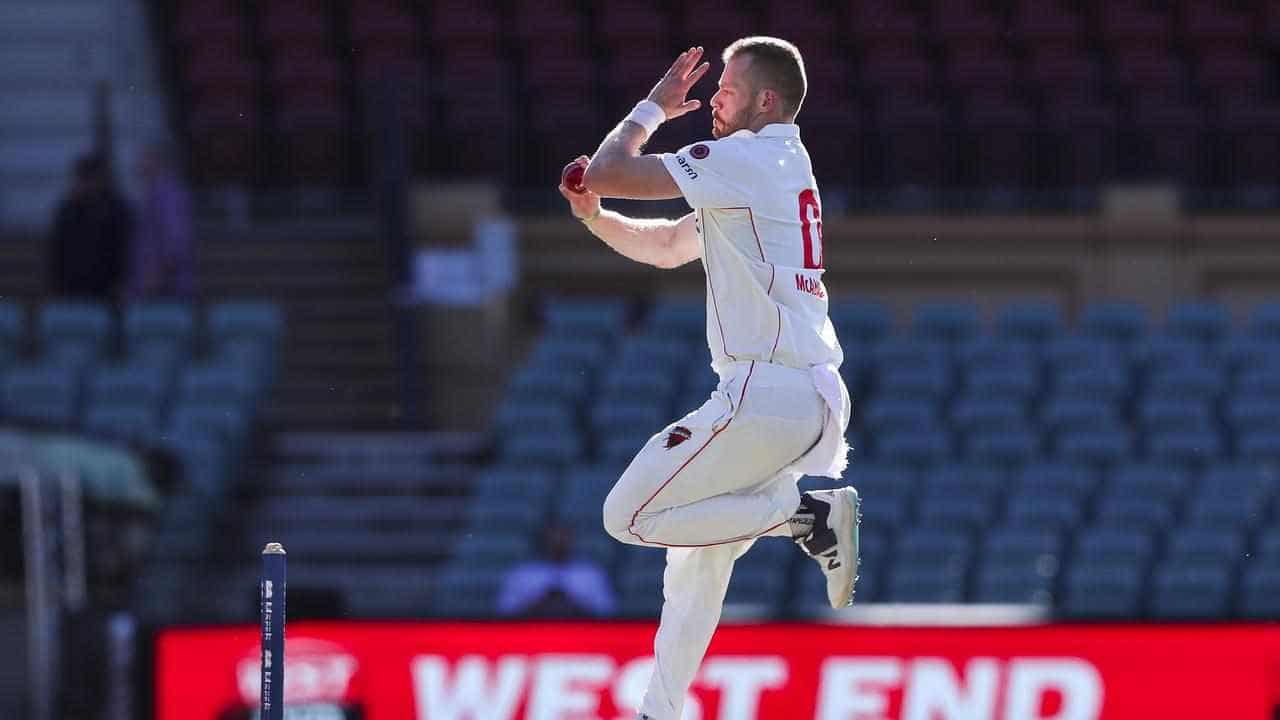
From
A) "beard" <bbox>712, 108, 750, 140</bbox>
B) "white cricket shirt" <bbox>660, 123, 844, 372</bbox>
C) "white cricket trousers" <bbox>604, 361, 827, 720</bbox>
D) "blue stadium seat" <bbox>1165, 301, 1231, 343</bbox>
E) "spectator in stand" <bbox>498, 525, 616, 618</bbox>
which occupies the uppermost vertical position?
"beard" <bbox>712, 108, 750, 140</bbox>

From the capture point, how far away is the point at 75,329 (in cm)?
1658

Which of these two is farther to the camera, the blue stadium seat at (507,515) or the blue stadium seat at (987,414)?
the blue stadium seat at (987,414)

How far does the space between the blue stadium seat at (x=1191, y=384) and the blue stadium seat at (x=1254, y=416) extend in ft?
0.59

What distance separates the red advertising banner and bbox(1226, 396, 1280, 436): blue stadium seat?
5.22 m

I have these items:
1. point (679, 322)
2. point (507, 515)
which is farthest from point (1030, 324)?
point (507, 515)

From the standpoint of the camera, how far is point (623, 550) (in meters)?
14.6

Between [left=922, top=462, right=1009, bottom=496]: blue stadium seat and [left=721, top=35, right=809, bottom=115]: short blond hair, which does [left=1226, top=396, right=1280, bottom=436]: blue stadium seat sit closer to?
[left=922, top=462, right=1009, bottom=496]: blue stadium seat

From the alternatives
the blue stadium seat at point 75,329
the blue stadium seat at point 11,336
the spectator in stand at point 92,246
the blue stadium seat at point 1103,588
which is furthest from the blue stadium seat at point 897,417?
the blue stadium seat at point 11,336

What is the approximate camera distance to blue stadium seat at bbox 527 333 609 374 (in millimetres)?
16156

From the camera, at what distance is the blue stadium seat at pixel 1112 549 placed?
47.5ft

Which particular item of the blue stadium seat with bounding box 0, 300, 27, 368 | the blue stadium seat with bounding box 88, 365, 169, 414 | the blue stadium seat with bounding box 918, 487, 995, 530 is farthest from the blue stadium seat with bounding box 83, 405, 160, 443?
the blue stadium seat with bounding box 918, 487, 995, 530

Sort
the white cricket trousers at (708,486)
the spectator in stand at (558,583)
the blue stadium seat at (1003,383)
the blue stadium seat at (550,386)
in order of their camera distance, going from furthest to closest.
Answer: the blue stadium seat at (550,386)
the blue stadium seat at (1003,383)
the spectator in stand at (558,583)
the white cricket trousers at (708,486)

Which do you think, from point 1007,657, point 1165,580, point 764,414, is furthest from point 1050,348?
point 764,414

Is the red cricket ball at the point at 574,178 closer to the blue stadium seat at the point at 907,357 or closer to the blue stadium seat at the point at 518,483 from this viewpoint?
the blue stadium seat at the point at 518,483
